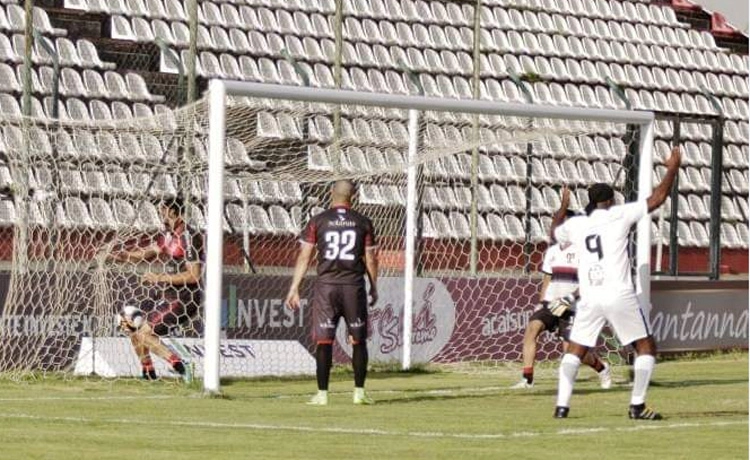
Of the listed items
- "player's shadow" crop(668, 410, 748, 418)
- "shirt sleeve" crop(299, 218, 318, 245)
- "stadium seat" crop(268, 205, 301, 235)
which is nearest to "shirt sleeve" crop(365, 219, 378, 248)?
"shirt sleeve" crop(299, 218, 318, 245)

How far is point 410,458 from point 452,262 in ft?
38.4

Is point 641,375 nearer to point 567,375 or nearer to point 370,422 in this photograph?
point 567,375

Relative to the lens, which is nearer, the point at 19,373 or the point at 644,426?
the point at 644,426

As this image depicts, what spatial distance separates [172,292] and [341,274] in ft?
9.04

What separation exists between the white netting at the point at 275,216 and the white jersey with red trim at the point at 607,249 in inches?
192

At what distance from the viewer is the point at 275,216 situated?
21500 mm

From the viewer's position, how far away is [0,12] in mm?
24203

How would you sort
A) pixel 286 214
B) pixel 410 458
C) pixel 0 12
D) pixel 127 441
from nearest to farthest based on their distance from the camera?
pixel 410 458, pixel 127 441, pixel 286 214, pixel 0 12

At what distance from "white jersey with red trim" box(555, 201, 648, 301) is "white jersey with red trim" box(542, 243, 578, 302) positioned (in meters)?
3.48

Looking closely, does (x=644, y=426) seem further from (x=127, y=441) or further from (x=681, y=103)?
(x=681, y=103)

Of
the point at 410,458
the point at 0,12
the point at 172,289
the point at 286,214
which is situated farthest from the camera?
the point at 0,12

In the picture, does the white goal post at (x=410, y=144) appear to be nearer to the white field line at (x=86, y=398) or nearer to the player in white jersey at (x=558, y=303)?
the white field line at (x=86, y=398)

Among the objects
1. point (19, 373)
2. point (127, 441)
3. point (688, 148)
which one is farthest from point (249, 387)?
point (688, 148)

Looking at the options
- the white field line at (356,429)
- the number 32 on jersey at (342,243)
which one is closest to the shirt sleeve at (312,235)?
the number 32 on jersey at (342,243)
